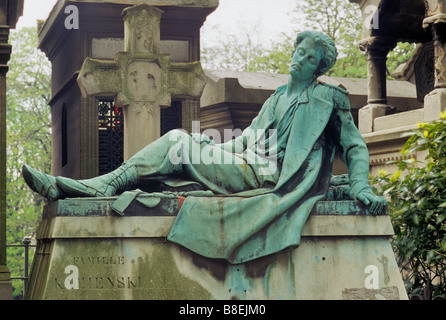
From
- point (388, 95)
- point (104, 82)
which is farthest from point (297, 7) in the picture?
point (104, 82)

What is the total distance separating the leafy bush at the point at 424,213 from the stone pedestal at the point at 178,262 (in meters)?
2.73

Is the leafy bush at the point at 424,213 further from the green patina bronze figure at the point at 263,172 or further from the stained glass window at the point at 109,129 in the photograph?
the stained glass window at the point at 109,129

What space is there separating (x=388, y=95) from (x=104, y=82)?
612 cm

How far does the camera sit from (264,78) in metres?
15.8

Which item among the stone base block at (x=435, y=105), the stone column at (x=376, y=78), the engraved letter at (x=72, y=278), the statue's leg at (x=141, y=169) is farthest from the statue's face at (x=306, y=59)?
the stone column at (x=376, y=78)

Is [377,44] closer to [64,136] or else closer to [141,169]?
[64,136]

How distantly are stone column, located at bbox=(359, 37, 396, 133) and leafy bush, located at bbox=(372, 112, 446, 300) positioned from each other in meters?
3.92

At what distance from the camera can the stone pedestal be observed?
22.5ft

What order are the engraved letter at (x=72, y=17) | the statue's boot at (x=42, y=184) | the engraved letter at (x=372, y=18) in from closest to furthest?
the statue's boot at (x=42, y=184) → the engraved letter at (x=72, y=17) → the engraved letter at (x=372, y=18)

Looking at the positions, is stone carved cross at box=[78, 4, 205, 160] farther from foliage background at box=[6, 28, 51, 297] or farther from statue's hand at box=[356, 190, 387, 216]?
foliage background at box=[6, 28, 51, 297]

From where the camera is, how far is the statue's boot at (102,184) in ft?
23.0

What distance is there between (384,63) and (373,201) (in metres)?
8.02

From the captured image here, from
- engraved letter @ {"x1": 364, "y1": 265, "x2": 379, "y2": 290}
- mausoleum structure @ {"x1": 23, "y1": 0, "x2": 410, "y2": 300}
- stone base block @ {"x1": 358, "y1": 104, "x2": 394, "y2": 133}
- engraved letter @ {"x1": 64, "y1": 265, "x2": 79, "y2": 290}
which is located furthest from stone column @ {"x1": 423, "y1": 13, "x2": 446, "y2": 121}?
engraved letter @ {"x1": 64, "y1": 265, "x2": 79, "y2": 290}
